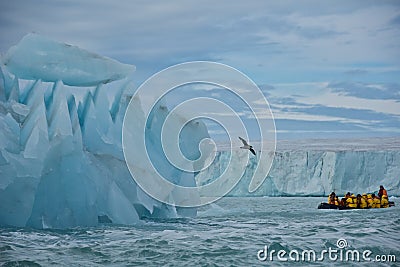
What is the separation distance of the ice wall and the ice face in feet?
30.2

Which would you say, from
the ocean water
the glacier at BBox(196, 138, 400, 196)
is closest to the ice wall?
the glacier at BBox(196, 138, 400, 196)

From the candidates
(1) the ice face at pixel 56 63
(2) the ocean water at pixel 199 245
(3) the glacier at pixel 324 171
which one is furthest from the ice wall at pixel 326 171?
(2) the ocean water at pixel 199 245

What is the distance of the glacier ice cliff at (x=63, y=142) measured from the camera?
A: 748 centimetres

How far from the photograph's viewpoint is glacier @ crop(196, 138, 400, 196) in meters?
18.0

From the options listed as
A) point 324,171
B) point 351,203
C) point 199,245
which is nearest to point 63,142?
point 199,245

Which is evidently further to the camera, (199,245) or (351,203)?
(351,203)

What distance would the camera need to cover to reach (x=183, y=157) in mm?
9492

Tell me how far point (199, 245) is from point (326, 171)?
12861 mm

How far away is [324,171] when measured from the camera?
18984 millimetres

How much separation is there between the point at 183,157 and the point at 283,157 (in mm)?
9618

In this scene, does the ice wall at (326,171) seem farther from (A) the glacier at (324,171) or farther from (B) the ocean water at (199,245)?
(B) the ocean water at (199,245)

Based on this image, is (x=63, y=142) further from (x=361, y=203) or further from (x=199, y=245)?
(x=361, y=203)

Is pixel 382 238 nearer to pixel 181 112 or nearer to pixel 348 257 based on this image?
pixel 348 257

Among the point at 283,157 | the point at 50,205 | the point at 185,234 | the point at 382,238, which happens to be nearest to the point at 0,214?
the point at 50,205
